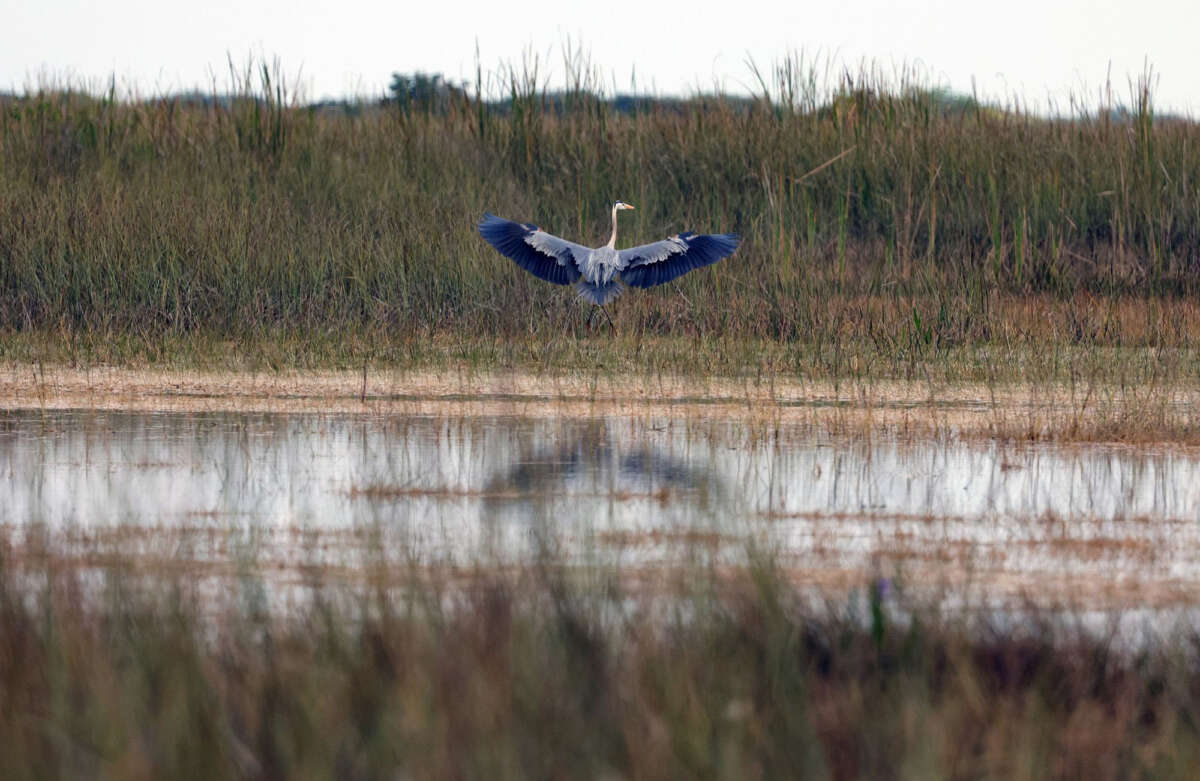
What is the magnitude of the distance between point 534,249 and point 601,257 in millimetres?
510

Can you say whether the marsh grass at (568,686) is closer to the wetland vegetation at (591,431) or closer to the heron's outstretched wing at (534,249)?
the wetland vegetation at (591,431)

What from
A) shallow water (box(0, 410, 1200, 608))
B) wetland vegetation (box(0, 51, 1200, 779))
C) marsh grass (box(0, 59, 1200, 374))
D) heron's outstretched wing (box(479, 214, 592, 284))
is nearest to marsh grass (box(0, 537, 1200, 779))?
wetland vegetation (box(0, 51, 1200, 779))

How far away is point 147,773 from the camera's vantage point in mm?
2828

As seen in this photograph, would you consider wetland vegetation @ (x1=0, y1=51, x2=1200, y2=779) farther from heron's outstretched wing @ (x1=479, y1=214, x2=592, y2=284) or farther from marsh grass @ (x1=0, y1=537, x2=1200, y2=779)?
heron's outstretched wing @ (x1=479, y1=214, x2=592, y2=284)

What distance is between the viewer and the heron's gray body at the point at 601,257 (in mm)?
11211

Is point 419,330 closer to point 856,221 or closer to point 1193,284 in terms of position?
point 856,221

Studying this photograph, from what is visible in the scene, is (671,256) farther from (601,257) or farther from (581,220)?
(581,220)

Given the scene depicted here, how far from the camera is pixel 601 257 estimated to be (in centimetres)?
1119

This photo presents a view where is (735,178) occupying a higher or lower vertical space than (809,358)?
higher

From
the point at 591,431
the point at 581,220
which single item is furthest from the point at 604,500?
the point at 581,220

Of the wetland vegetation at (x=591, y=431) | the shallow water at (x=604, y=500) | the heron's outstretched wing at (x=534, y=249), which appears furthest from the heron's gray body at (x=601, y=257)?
the shallow water at (x=604, y=500)

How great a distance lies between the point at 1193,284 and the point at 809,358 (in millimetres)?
4219

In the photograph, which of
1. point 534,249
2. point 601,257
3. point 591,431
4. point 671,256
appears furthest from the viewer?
point 534,249

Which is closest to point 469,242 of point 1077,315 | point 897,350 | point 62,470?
point 897,350
